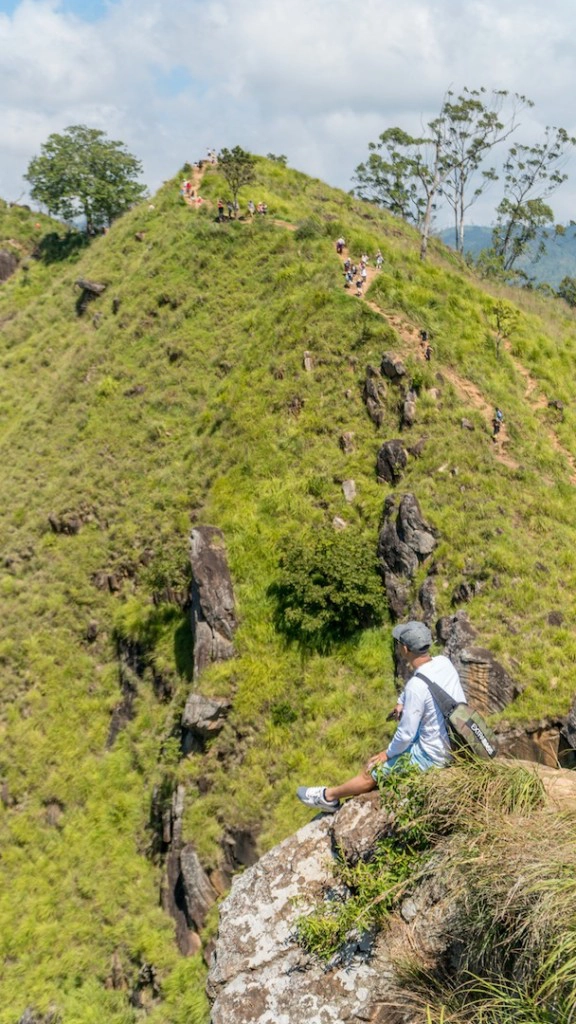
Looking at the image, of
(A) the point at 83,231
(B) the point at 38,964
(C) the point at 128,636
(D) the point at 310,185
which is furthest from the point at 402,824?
(A) the point at 83,231

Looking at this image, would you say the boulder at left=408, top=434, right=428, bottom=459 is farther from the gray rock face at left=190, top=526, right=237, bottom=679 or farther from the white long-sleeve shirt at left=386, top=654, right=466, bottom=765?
the white long-sleeve shirt at left=386, top=654, right=466, bottom=765

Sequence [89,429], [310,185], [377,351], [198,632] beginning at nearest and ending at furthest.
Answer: [198,632] < [377,351] < [89,429] < [310,185]

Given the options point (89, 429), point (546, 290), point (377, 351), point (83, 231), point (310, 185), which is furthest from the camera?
point (83, 231)

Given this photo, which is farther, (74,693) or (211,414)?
(211,414)

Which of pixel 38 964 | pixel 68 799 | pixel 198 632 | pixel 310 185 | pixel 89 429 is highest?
pixel 310 185

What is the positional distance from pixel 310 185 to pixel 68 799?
134ft

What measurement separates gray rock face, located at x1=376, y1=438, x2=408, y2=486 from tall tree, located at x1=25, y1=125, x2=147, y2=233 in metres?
42.5

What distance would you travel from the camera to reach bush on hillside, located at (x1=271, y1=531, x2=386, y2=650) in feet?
55.6

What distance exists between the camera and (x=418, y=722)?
654 cm

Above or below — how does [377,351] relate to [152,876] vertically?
above

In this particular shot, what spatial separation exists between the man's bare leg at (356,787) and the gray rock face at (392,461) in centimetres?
1325

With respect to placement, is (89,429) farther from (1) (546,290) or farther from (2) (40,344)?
(1) (546,290)

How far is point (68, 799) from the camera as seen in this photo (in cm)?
1892

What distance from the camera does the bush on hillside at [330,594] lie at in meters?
17.0
